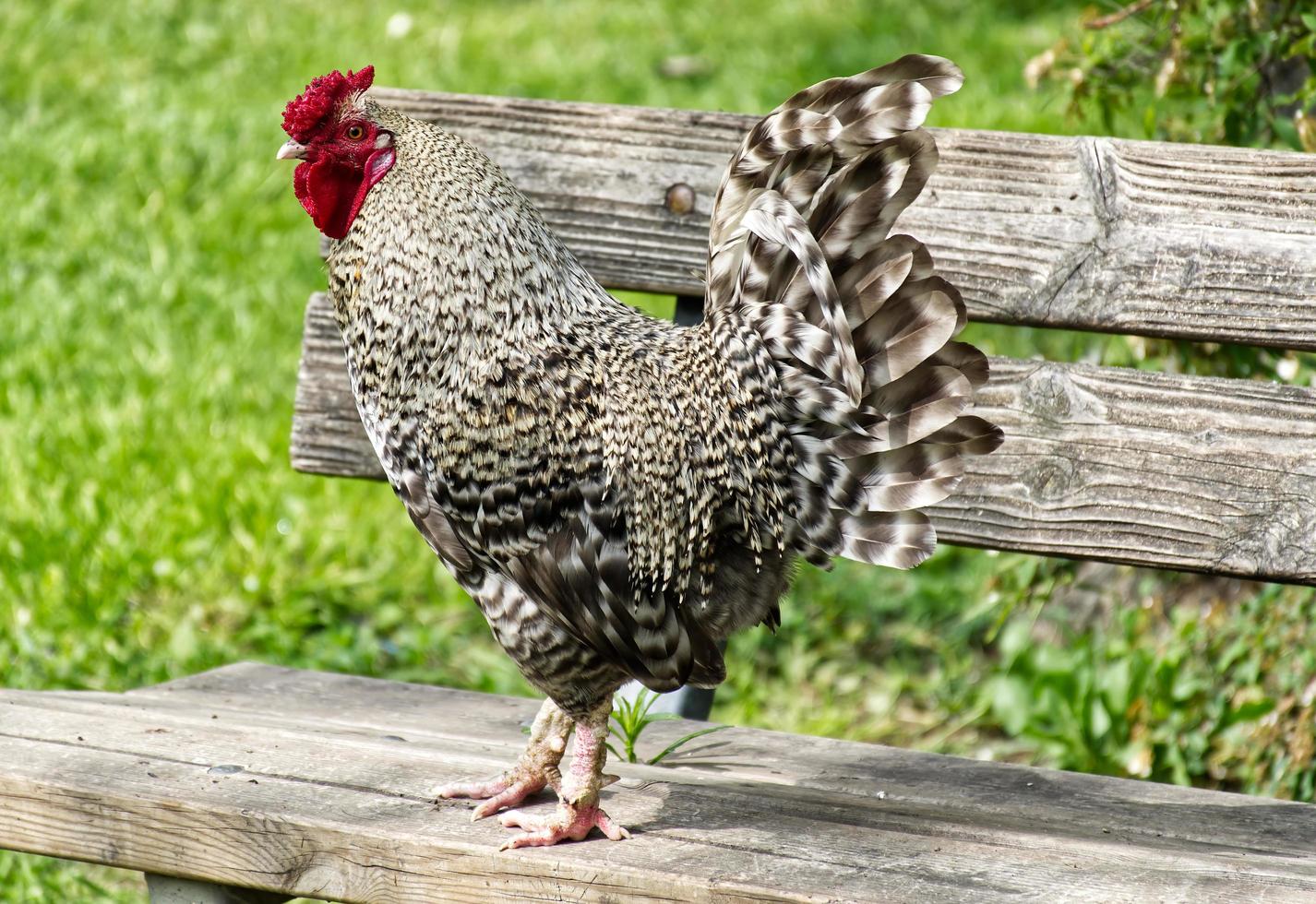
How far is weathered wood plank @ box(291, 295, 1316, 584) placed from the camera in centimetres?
242

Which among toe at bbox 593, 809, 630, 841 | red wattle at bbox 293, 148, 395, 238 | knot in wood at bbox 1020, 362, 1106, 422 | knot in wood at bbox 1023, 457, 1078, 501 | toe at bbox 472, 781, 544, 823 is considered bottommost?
toe at bbox 472, 781, 544, 823

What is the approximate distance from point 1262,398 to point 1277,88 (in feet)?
3.12

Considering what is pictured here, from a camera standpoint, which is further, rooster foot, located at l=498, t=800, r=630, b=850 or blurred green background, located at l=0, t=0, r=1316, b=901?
blurred green background, located at l=0, t=0, r=1316, b=901

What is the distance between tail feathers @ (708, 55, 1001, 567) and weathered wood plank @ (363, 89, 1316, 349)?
507 mm

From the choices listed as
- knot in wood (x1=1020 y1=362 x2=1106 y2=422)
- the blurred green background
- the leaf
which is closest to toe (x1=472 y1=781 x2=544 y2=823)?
the leaf

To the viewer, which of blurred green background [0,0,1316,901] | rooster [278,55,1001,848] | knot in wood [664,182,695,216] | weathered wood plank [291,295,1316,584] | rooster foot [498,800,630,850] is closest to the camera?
rooster foot [498,800,630,850]

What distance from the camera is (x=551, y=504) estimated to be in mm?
2035

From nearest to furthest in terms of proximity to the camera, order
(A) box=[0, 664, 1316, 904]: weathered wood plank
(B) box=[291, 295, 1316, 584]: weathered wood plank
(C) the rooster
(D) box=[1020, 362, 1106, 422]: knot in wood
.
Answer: (A) box=[0, 664, 1316, 904]: weathered wood plank < (C) the rooster < (B) box=[291, 295, 1316, 584]: weathered wood plank < (D) box=[1020, 362, 1106, 422]: knot in wood

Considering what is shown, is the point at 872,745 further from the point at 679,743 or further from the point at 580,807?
the point at 580,807

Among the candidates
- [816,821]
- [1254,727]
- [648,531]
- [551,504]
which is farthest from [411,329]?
[1254,727]

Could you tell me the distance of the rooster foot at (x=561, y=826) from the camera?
1.92 m

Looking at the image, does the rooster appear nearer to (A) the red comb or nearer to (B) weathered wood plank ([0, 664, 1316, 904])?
(A) the red comb

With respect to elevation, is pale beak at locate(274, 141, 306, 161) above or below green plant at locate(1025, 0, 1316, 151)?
below

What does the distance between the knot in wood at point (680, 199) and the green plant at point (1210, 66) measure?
2.88 ft
